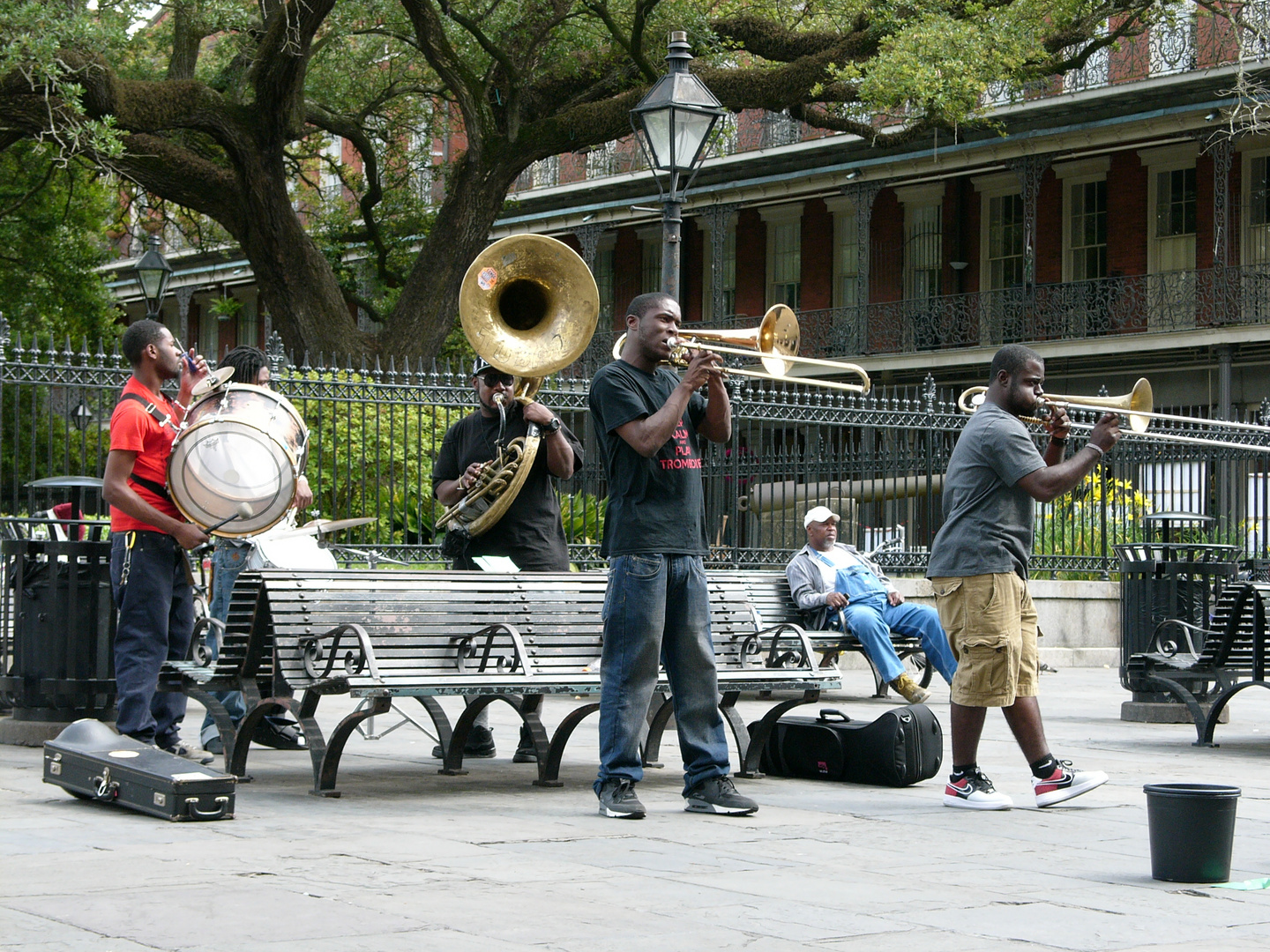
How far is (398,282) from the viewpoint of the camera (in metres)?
26.5

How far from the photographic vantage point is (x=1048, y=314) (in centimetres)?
2652

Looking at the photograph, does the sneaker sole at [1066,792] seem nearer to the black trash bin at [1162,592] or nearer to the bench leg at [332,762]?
the bench leg at [332,762]

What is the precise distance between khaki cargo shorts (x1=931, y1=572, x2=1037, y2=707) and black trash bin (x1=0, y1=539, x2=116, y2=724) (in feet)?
13.7

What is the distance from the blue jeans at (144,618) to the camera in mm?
7285

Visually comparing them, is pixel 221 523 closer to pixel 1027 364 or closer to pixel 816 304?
pixel 1027 364

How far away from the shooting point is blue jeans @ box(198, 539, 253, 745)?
27.9 ft

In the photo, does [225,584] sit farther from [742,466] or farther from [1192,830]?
[742,466]

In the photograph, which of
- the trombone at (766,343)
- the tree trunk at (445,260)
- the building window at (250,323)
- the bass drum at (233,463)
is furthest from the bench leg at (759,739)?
the building window at (250,323)

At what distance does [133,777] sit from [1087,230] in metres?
23.6

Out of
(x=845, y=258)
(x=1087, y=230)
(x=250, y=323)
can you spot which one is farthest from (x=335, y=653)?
(x=250, y=323)

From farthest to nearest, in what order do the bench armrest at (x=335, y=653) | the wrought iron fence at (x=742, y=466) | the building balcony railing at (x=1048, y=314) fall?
1. the building balcony railing at (x=1048, y=314)
2. the wrought iron fence at (x=742, y=466)
3. the bench armrest at (x=335, y=653)

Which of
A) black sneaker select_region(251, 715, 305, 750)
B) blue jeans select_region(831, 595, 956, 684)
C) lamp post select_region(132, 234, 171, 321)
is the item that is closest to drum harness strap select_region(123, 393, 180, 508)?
black sneaker select_region(251, 715, 305, 750)

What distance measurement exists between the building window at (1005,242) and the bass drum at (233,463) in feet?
72.3

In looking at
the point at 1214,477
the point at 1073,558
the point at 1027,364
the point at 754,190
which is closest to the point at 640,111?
the point at 1027,364
